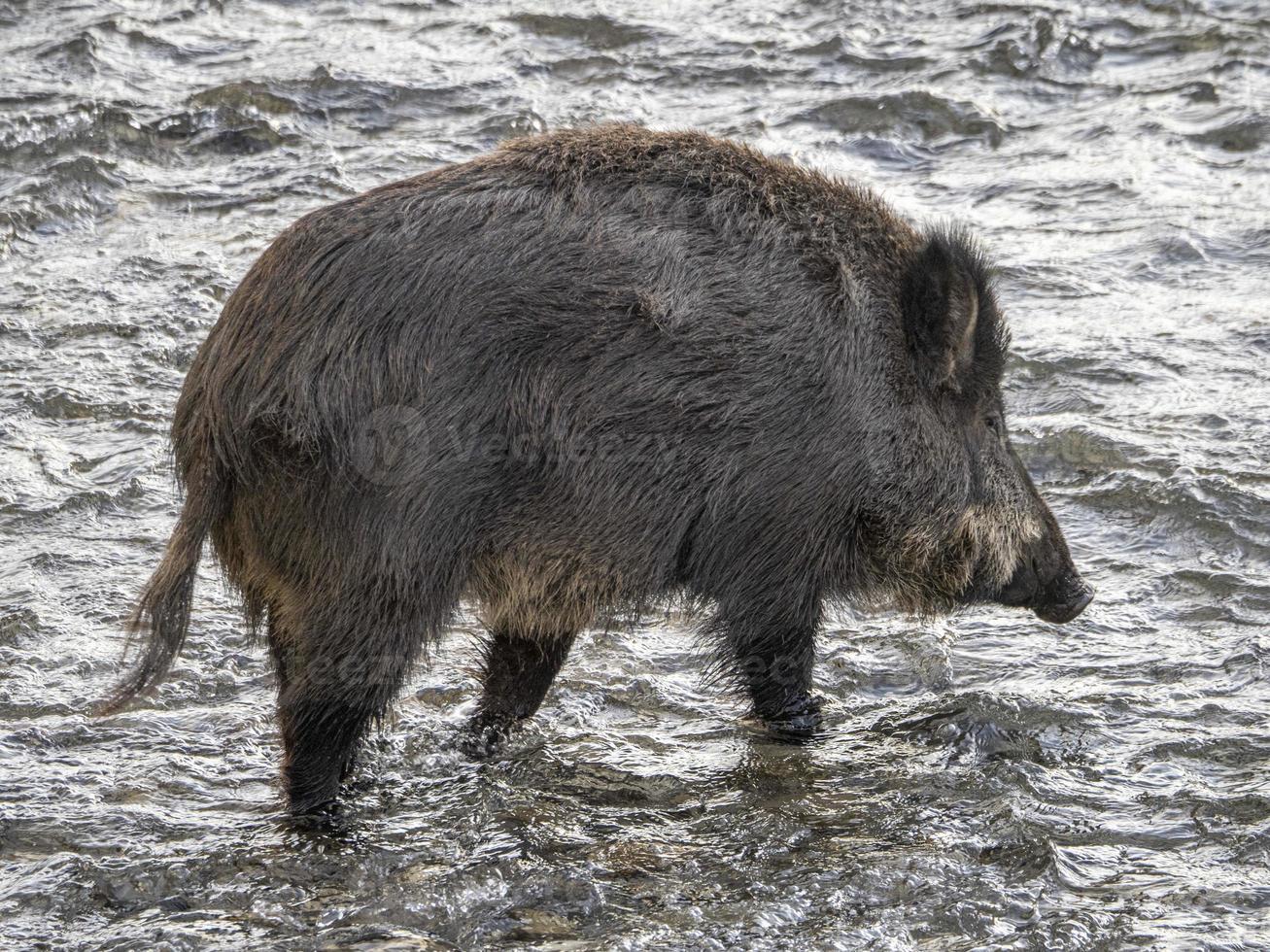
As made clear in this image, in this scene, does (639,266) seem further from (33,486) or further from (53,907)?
(33,486)

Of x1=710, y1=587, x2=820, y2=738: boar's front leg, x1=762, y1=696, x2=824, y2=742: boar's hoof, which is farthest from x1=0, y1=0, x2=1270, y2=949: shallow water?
x1=710, y1=587, x2=820, y2=738: boar's front leg

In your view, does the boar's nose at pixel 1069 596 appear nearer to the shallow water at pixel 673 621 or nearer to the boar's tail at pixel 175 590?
the shallow water at pixel 673 621

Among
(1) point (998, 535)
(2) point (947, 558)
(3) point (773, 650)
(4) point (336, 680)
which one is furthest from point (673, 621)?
(4) point (336, 680)

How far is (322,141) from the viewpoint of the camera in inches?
375

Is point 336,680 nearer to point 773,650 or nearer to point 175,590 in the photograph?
point 175,590

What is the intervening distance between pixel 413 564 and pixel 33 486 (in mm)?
2782

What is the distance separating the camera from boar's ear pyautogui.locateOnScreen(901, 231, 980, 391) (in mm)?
5188

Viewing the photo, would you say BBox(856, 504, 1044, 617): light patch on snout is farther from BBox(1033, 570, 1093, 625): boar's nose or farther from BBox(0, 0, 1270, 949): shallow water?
BBox(0, 0, 1270, 949): shallow water

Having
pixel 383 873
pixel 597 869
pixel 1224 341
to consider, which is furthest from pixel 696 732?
pixel 1224 341

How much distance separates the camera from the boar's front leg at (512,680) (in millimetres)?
5523

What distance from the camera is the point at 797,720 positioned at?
5477mm

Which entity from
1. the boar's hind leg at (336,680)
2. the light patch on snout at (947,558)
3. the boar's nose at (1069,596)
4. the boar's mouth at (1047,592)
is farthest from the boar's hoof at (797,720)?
the boar's hind leg at (336,680)

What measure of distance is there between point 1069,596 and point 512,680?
6.37ft

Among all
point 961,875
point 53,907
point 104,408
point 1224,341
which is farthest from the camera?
point 1224,341
